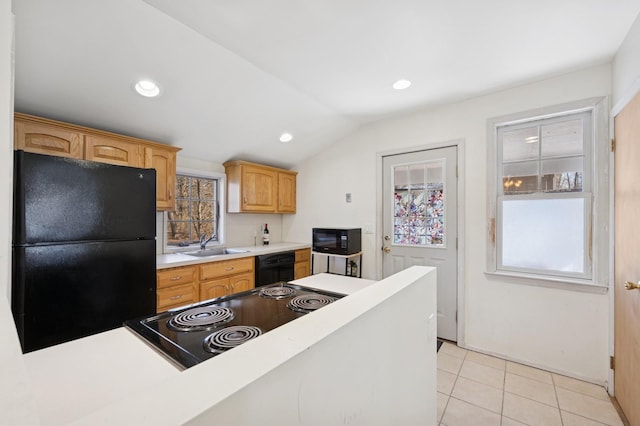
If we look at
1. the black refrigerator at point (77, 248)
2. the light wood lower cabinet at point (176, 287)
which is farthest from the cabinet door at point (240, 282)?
the black refrigerator at point (77, 248)

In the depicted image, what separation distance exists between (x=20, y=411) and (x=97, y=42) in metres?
2.24

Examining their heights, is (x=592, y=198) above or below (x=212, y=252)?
above

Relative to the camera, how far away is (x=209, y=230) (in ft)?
11.6

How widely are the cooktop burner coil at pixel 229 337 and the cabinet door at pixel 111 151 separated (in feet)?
6.98

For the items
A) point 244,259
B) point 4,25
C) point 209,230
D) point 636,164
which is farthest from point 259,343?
point 209,230

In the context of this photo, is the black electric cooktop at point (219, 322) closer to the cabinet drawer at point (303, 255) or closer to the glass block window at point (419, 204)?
the glass block window at point (419, 204)

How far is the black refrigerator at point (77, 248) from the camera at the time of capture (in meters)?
1.58

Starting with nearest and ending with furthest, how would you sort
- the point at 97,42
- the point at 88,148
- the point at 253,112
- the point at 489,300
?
the point at 97,42, the point at 88,148, the point at 489,300, the point at 253,112

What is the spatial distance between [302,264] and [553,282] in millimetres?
2682

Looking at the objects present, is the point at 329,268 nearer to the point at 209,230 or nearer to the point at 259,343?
the point at 209,230

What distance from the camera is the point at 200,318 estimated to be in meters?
1.07

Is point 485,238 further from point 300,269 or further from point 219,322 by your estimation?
point 219,322

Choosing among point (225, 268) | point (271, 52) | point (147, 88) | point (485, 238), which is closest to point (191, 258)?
point (225, 268)

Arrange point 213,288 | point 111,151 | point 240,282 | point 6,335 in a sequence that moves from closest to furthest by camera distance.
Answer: point 6,335 → point 111,151 → point 213,288 → point 240,282
